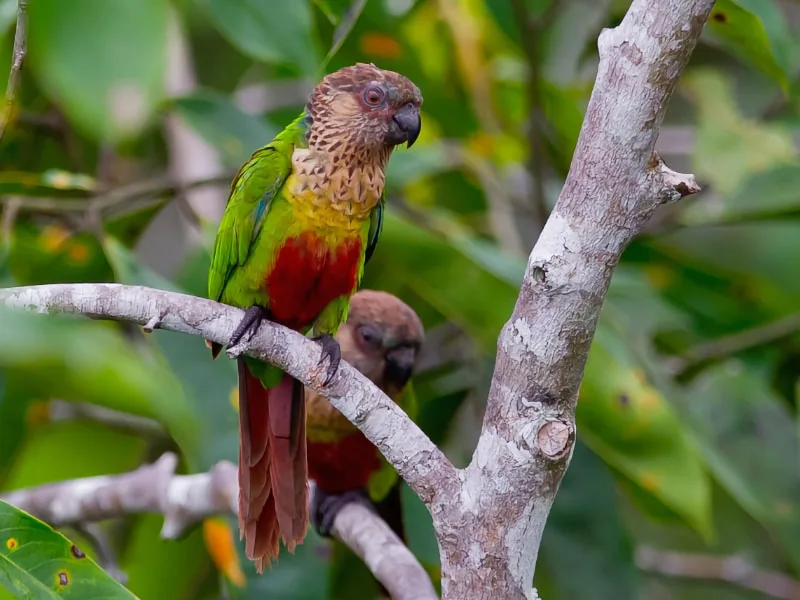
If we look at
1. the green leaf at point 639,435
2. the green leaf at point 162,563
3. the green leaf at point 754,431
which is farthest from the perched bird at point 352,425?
the green leaf at point 754,431

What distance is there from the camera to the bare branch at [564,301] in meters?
1.27

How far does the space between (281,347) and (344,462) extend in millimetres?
1080

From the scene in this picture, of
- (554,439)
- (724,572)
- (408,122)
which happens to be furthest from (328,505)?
(724,572)

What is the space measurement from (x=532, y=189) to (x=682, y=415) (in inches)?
34.5

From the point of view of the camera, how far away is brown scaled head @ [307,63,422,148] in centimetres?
192

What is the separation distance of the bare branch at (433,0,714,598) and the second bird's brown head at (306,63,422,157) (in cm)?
66

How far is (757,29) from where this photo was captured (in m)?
1.74

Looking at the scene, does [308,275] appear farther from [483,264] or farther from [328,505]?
[328,505]

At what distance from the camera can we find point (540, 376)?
4.45 feet

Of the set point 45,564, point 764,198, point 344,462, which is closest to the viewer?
point 45,564

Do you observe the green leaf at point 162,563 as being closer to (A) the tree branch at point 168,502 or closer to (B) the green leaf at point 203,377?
(A) the tree branch at point 168,502

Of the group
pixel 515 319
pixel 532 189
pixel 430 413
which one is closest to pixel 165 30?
pixel 515 319

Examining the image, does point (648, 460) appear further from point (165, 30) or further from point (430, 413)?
point (165, 30)

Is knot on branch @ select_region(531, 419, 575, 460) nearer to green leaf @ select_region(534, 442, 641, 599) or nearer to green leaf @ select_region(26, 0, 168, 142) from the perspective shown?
green leaf @ select_region(26, 0, 168, 142)
